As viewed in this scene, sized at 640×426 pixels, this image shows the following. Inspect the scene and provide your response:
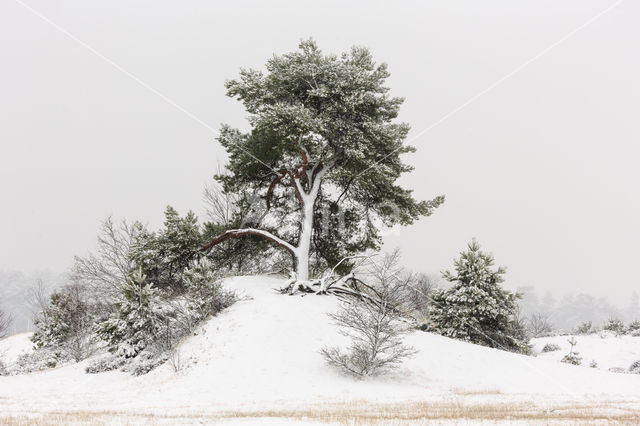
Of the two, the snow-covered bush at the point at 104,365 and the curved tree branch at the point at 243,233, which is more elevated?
the curved tree branch at the point at 243,233

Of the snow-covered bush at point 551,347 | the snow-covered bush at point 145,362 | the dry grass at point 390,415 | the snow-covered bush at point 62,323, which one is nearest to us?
the dry grass at point 390,415

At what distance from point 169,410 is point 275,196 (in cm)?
1637

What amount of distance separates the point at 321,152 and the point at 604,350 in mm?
25326

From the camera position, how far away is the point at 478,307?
67.3 feet

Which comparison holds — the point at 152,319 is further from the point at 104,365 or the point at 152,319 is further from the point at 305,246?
the point at 305,246

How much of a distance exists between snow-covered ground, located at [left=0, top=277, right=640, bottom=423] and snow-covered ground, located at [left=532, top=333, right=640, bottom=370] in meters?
12.3

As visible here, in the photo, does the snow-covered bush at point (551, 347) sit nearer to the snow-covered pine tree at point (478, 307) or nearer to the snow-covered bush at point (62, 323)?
the snow-covered pine tree at point (478, 307)

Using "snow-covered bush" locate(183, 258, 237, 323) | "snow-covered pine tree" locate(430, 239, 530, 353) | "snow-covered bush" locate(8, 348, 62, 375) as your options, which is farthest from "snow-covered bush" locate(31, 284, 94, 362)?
"snow-covered pine tree" locate(430, 239, 530, 353)

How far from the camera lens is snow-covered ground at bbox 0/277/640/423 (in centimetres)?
1129

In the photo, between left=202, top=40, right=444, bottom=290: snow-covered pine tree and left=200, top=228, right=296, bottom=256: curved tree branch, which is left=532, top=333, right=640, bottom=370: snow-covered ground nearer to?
left=202, top=40, right=444, bottom=290: snow-covered pine tree

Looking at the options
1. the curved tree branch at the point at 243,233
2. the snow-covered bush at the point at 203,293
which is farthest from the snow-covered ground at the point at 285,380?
the curved tree branch at the point at 243,233

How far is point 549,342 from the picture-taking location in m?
33.5

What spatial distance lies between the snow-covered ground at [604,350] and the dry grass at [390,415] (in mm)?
20487

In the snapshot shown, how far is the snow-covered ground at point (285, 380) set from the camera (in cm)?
1129
